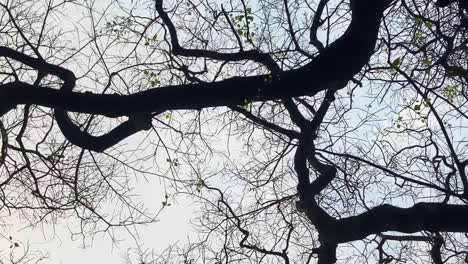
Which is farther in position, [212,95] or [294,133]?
[294,133]

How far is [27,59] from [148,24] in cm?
156

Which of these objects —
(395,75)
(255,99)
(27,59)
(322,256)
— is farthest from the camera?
(395,75)

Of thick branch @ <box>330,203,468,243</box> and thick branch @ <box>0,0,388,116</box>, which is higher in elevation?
thick branch @ <box>0,0,388,116</box>

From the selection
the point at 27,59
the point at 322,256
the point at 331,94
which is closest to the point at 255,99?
the point at 331,94

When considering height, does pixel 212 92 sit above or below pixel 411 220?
above

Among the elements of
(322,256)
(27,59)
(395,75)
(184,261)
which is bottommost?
(322,256)

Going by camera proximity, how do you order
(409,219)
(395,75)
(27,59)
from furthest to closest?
(395,75) < (27,59) < (409,219)

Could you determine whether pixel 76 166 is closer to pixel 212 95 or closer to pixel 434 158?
pixel 212 95

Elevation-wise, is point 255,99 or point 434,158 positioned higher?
point 434,158

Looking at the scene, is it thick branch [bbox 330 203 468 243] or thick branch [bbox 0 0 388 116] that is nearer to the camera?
thick branch [bbox 330 203 468 243]

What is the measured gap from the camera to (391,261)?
656 cm

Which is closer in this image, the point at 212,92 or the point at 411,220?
the point at 411,220

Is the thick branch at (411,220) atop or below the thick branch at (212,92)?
below

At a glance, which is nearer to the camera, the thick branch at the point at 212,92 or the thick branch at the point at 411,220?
the thick branch at the point at 411,220
